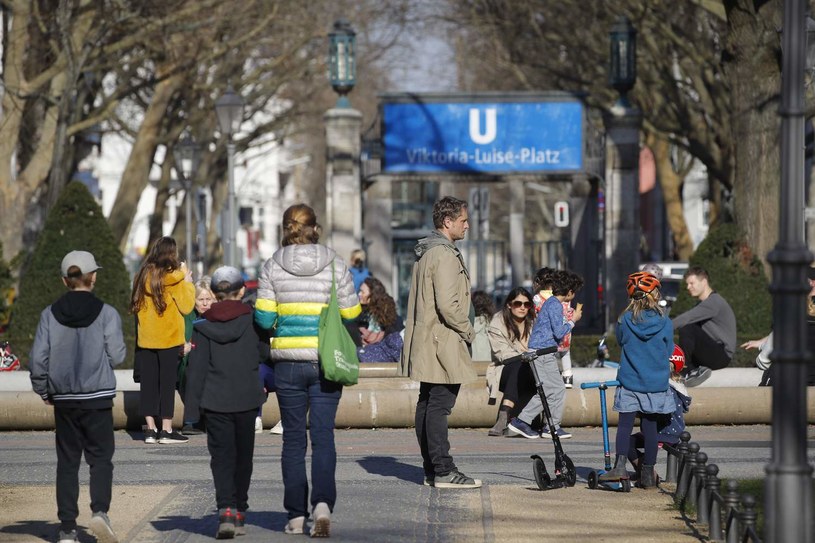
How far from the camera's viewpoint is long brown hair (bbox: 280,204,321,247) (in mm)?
9242

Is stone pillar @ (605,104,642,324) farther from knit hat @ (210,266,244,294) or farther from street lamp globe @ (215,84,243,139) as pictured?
knit hat @ (210,266,244,294)

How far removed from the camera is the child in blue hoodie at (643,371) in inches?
428

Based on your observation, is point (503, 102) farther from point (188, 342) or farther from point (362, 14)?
point (362, 14)

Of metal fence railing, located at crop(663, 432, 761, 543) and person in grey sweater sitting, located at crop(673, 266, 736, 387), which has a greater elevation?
person in grey sweater sitting, located at crop(673, 266, 736, 387)

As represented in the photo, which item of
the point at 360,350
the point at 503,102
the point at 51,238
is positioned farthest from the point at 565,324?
the point at 503,102

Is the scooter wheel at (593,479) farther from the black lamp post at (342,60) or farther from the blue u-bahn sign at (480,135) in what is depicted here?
the black lamp post at (342,60)

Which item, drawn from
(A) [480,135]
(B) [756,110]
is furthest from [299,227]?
(A) [480,135]

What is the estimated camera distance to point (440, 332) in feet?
35.3

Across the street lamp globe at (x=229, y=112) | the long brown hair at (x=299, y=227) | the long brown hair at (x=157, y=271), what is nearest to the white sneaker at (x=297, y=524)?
the long brown hair at (x=299, y=227)

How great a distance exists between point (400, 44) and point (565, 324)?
29.2m

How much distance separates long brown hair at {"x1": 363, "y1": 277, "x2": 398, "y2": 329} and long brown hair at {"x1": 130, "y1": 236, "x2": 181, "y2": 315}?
298cm

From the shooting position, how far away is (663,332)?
35.8 ft

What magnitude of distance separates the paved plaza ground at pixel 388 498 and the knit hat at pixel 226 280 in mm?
1344

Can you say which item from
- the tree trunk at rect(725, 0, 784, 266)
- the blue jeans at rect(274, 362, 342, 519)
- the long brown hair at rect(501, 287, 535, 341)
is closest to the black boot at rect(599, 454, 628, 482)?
the blue jeans at rect(274, 362, 342, 519)
